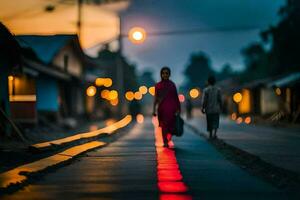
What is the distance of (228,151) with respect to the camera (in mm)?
16656

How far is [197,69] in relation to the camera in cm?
19362

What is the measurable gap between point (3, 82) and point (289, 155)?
12016 mm

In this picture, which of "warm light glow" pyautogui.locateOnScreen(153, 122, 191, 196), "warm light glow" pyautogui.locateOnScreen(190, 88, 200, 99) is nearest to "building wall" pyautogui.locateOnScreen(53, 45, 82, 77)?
"warm light glow" pyautogui.locateOnScreen(153, 122, 191, 196)

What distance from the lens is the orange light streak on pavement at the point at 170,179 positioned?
841 centimetres

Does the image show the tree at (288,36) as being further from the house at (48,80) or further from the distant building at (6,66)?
the distant building at (6,66)

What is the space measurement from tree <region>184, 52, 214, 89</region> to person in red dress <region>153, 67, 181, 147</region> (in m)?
172

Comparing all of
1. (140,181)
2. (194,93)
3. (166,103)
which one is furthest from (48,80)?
(194,93)

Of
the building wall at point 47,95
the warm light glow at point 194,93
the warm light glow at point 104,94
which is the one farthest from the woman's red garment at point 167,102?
the warm light glow at point 194,93

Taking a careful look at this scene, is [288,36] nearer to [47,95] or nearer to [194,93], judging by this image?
[47,95]

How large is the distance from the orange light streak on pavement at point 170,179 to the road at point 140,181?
0.02m

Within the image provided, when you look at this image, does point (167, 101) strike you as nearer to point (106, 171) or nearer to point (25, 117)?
point (106, 171)

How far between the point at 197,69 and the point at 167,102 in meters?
177

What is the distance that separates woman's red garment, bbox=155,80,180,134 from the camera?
57.7 feet

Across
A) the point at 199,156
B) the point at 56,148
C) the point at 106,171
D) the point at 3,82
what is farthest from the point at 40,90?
the point at 106,171
